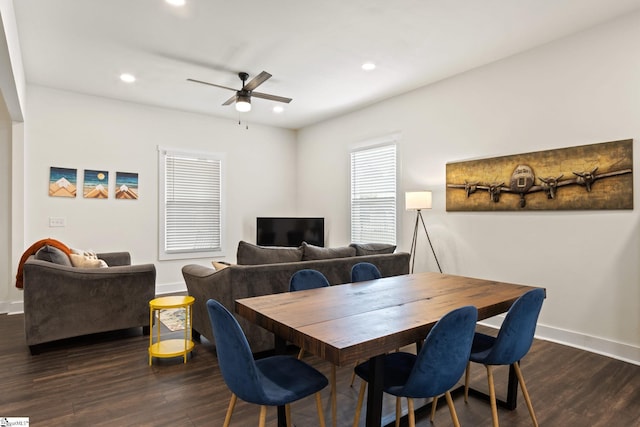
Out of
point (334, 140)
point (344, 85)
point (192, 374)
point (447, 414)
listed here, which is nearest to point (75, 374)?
point (192, 374)

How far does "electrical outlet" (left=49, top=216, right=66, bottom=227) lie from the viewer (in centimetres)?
502

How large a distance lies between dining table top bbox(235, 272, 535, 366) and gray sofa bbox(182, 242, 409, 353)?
88cm

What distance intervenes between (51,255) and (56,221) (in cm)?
185

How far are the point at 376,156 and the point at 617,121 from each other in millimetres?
3052

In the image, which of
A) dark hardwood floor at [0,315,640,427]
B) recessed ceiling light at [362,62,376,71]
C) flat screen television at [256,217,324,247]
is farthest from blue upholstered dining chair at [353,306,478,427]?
flat screen television at [256,217,324,247]

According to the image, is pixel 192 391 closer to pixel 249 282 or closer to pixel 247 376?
pixel 249 282

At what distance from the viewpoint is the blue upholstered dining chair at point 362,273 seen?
3068mm

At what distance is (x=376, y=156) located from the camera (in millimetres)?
5770

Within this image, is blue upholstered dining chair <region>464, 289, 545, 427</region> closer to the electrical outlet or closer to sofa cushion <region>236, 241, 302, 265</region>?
sofa cushion <region>236, 241, 302, 265</region>

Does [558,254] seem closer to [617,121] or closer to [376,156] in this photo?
[617,121]

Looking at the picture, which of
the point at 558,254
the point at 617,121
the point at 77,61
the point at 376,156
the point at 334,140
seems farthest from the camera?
the point at 334,140

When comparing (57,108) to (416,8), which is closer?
(416,8)

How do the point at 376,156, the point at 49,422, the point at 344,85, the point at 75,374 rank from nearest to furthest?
the point at 49,422, the point at 75,374, the point at 344,85, the point at 376,156

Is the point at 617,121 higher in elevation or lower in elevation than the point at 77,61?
lower
